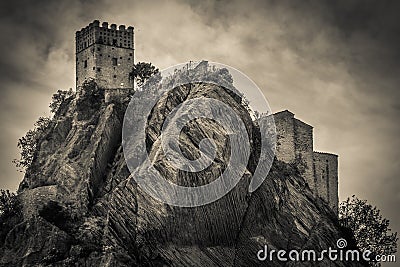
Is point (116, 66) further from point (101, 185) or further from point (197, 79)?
point (101, 185)

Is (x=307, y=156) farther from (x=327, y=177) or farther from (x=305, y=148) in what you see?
(x=327, y=177)

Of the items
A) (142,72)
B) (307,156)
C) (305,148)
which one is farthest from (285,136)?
(142,72)

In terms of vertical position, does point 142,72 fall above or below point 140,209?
above

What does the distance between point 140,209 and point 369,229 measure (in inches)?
1242

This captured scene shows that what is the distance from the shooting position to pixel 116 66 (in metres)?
113

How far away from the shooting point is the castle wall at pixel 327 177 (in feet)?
378

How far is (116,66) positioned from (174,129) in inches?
734

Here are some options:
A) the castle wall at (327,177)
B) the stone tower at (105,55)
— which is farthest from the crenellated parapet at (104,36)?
the castle wall at (327,177)

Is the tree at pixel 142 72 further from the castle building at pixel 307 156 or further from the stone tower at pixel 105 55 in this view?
the castle building at pixel 307 156

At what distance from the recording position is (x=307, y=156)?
374ft

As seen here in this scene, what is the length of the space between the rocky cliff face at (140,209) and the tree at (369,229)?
5.77 metres

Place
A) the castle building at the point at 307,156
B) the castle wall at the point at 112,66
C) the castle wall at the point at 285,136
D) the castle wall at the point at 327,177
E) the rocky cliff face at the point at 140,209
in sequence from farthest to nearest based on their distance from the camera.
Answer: the castle wall at the point at 327,177, the castle building at the point at 307,156, the castle wall at the point at 112,66, the castle wall at the point at 285,136, the rocky cliff face at the point at 140,209

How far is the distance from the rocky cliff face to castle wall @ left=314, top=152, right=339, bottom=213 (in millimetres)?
8411

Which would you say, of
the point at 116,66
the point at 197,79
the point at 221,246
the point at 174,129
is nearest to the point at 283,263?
the point at 221,246
